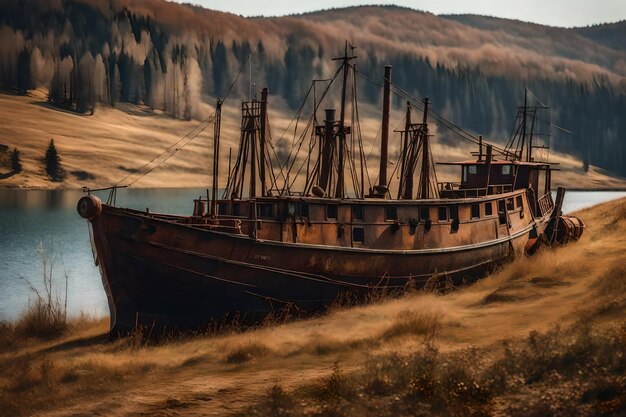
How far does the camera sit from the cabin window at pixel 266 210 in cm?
2566

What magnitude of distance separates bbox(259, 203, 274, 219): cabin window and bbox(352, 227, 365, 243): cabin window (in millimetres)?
3370

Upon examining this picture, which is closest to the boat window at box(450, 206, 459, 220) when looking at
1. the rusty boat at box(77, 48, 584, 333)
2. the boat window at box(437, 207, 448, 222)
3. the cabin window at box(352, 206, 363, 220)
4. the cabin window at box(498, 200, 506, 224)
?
the rusty boat at box(77, 48, 584, 333)

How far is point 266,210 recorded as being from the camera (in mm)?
25688

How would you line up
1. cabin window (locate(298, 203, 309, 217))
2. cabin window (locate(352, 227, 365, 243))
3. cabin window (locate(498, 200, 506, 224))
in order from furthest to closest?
cabin window (locate(498, 200, 506, 224))
cabin window (locate(352, 227, 365, 243))
cabin window (locate(298, 203, 309, 217))

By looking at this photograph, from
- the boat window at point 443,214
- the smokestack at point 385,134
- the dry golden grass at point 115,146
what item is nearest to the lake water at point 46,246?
the smokestack at point 385,134

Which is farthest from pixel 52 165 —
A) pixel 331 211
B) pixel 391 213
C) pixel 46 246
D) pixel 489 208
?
pixel 331 211

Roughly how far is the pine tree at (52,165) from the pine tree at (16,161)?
405cm

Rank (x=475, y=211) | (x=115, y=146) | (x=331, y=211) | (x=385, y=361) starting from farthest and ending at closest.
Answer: (x=115, y=146)
(x=475, y=211)
(x=331, y=211)
(x=385, y=361)

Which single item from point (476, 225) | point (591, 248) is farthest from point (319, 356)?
point (591, 248)

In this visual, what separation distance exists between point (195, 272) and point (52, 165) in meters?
95.7

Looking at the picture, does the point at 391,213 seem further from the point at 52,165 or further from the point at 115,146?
the point at 115,146

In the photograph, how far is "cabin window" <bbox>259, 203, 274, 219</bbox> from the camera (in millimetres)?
25656

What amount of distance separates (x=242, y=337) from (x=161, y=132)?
140m

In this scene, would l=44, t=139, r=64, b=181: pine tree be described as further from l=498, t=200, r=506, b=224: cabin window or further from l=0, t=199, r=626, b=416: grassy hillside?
l=498, t=200, r=506, b=224: cabin window
